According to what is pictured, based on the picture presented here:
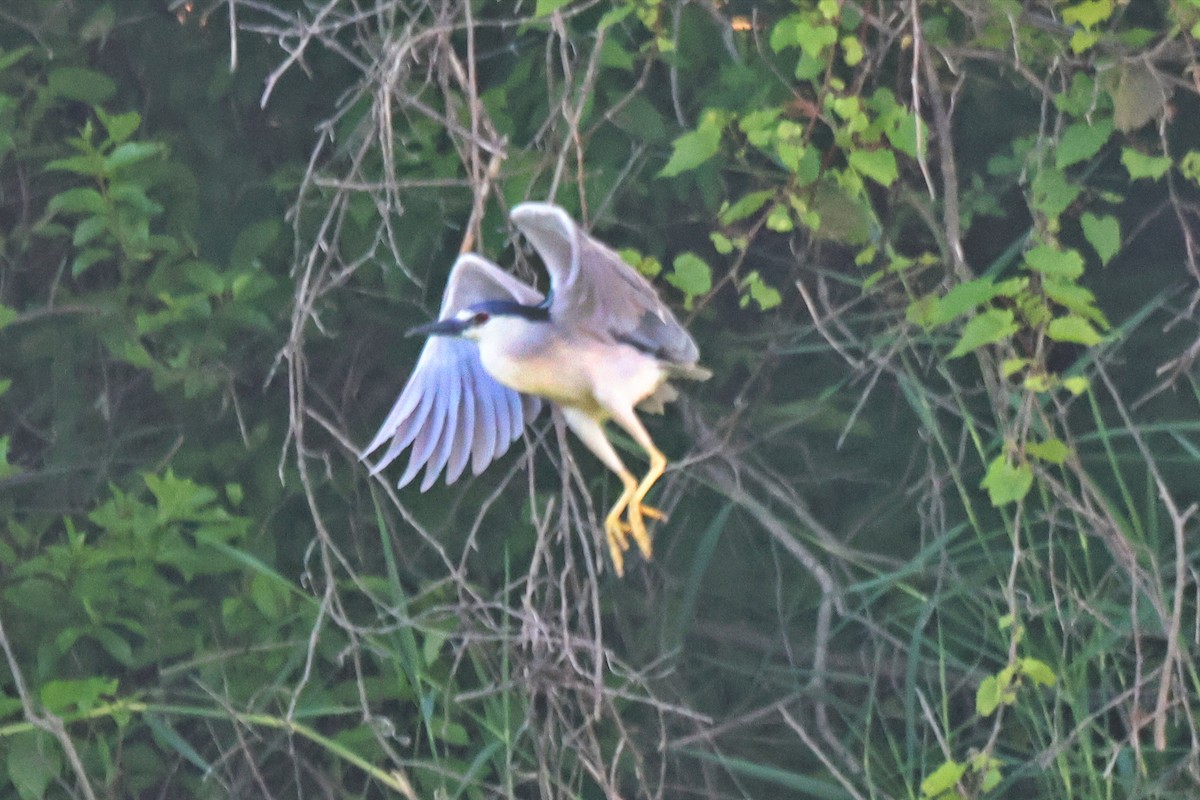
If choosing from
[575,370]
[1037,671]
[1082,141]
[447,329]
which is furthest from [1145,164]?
[447,329]

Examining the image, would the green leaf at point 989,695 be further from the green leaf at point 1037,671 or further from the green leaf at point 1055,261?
the green leaf at point 1055,261

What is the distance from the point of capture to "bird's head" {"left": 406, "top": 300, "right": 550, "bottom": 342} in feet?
5.43

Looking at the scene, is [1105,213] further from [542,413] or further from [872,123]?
[542,413]

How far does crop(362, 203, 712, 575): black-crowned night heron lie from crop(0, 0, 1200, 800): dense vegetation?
0.09m

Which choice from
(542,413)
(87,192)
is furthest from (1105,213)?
(87,192)

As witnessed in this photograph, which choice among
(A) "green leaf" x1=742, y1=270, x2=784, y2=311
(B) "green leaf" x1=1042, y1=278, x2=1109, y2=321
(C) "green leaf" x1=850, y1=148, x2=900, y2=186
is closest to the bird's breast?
(A) "green leaf" x1=742, y1=270, x2=784, y2=311

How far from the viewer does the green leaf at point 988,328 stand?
1.75 metres

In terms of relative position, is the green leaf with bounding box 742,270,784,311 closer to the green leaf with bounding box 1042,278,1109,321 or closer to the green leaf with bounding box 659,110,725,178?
the green leaf with bounding box 659,110,725,178

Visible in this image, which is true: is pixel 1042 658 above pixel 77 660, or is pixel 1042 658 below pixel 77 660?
above

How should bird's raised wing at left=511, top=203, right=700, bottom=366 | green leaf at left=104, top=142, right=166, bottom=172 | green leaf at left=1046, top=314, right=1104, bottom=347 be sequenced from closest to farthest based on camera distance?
bird's raised wing at left=511, top=203, right=700, bottom=366 → green leaf at left=1046, top=314, right=1104, bottom=347 → green leaf at left=104, top=142, right=166, bottom=172

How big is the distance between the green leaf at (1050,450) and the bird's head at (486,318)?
56cm

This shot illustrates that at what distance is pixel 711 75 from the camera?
2.05 meters

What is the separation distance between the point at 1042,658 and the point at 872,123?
65 centimetres

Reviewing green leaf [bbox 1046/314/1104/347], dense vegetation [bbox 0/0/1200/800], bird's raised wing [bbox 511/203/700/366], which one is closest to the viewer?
bird's raised wing [bbox 511/203/700/366]
